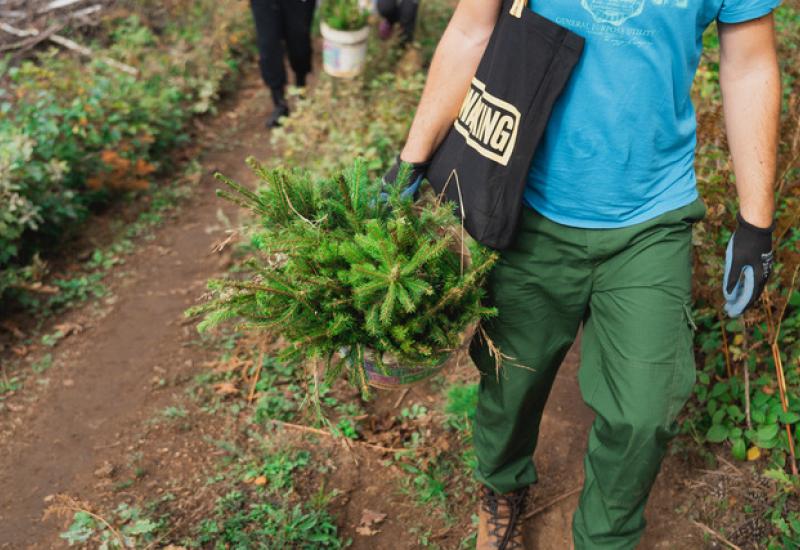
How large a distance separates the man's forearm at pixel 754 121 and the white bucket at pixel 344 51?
4.24m

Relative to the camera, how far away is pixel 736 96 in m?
2.20

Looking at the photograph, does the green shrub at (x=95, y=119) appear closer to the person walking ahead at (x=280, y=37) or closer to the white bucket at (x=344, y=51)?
the person walking ahead at (x=280, y=37)

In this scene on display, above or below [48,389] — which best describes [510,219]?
above

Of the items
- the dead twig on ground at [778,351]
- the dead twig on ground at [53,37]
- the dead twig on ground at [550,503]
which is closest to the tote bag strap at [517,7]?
the dead twig on ground at [778,351]

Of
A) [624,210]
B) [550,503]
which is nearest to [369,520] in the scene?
[550,503]

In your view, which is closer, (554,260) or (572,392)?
(554,260)

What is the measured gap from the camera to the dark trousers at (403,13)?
6.67 metres

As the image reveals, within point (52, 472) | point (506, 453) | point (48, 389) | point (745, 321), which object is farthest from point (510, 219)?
point (48, 389)

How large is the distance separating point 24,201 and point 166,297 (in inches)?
40.7

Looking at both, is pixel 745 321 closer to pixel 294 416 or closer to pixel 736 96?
pixel 736 96

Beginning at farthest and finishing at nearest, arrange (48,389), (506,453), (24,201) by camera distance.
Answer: (24,201), (48,389), (506,453)

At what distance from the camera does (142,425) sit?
3.70 metres

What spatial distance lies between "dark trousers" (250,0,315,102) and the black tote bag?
4066mm

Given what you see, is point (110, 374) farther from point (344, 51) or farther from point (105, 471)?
point (344, 51)
